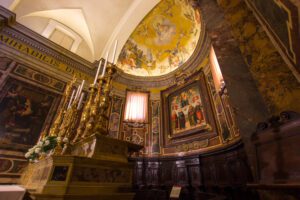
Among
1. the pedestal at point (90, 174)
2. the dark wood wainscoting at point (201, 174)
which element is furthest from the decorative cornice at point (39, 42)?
the pedestal at point (90, 174)

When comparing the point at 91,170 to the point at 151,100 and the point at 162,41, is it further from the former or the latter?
the point at 162,41

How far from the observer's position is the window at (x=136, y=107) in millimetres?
7259

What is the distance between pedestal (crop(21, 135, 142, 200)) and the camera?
1281 millimetres

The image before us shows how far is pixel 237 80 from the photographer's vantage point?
2709 mm

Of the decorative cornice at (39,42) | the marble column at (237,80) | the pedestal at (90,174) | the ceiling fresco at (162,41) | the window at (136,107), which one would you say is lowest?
the pedestal at (90,174)

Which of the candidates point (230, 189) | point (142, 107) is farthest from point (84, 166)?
point (142, 107)

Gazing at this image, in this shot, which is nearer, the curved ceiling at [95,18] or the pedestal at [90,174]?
the pedestal at [90,174]

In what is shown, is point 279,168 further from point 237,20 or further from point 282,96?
point 237,20

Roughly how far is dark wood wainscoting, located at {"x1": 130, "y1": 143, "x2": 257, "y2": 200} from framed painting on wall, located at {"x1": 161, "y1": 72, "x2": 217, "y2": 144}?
0.99 meters

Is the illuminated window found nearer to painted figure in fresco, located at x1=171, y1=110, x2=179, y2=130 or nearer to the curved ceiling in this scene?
painted figure in fresco, located at x1=171, y1=110, x2=179, y2=130

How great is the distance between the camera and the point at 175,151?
5945 mm

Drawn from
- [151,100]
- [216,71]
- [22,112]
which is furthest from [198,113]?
[22,112]

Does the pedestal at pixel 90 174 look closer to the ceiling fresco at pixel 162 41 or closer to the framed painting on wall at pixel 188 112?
the framed painting on wall at pixel 188 112

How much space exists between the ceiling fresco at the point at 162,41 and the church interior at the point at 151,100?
6 cm
